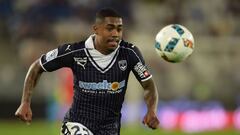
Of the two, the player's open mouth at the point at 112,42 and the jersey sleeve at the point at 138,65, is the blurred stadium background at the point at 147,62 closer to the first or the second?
the jersey sleeve at the point at 138,65

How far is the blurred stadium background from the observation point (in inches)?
659

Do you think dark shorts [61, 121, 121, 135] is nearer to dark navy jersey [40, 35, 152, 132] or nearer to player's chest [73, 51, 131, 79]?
dark navy jersey [40, 35, 152, 132]

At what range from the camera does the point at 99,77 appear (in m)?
7.71

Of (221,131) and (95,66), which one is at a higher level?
(95,66)

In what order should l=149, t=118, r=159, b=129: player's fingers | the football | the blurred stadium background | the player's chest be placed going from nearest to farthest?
l=149, t=118, r=159, b=129: player's fingers < the player's chest < the football < the blurred stadium background

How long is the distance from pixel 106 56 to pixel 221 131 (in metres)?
8.66

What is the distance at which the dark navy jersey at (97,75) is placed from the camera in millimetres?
7656

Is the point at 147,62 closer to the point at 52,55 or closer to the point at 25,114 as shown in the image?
the point at 52,55

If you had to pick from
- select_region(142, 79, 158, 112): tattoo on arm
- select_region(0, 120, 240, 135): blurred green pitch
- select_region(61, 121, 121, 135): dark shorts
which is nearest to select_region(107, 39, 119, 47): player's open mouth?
select_region(142, 79, 158, 112): tattoo on arm

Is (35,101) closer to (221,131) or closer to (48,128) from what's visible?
(48,128)

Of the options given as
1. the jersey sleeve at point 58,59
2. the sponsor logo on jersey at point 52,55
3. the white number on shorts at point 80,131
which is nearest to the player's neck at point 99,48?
the jersey sleeve at point 58,59

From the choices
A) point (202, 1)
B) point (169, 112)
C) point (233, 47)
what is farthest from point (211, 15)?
point (169, 112)

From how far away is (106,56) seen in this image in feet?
25.4

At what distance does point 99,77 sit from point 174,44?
90cm
